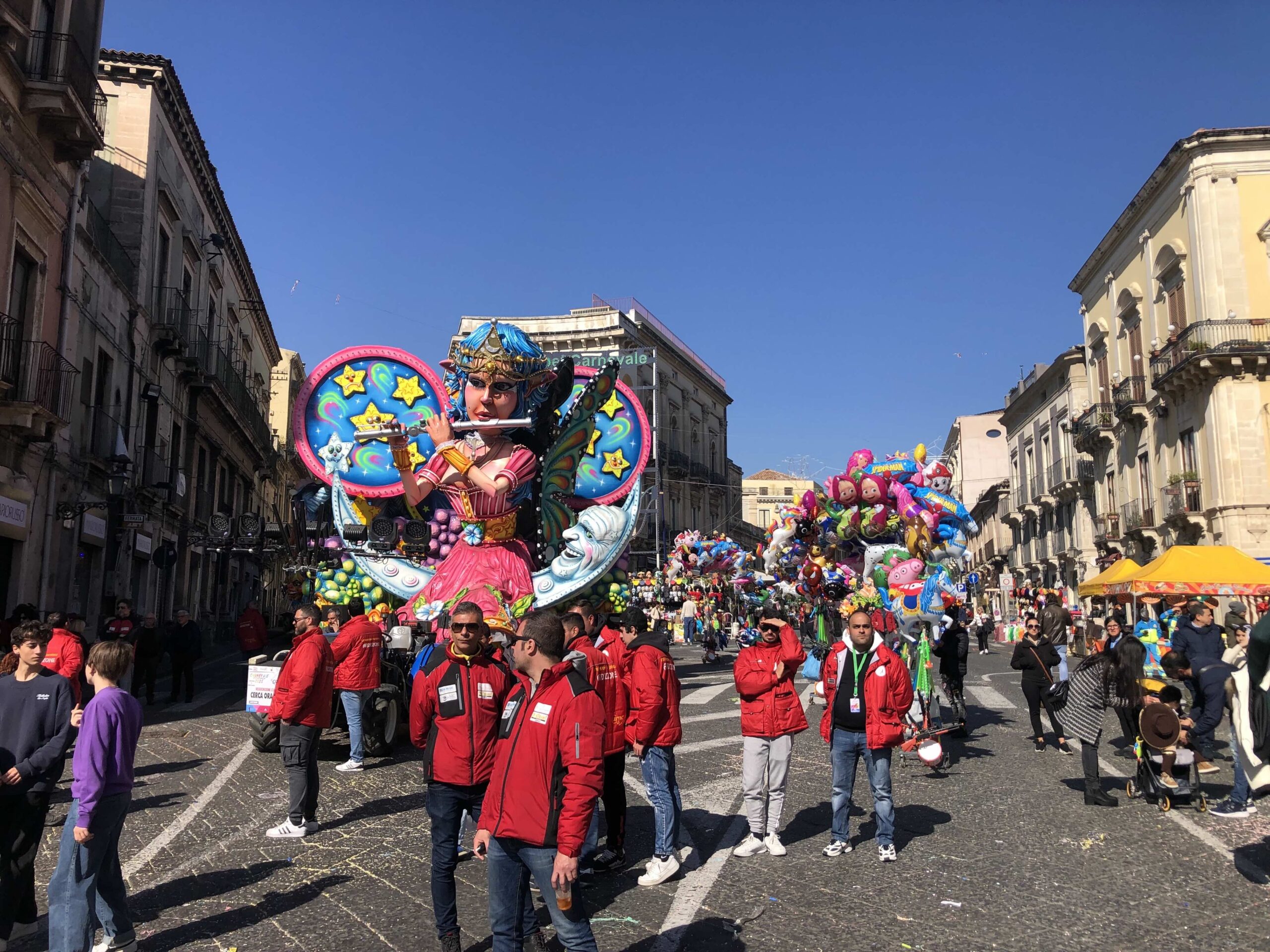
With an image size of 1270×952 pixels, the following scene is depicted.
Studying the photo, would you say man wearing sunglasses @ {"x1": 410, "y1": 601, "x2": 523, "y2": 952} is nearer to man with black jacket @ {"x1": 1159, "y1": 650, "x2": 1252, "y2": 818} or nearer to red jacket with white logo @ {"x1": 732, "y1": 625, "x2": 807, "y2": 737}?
red jacket with white logo @ {"x1": 732, "y1": 625, "x2": 807, "y2": 737}

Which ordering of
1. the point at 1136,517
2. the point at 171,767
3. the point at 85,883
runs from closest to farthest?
1. the point at 85,883
2. the point at 171,767
3. the point at 1136,517

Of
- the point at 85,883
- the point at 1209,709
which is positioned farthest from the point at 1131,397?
the point at 85,883

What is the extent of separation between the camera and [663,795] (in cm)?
595

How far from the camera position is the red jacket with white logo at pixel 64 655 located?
27.5 feet

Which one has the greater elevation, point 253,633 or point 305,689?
point 253,633

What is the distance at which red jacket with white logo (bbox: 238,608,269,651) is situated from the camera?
15016 millimetres

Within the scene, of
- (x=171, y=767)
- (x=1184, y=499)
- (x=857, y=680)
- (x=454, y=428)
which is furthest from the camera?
(x=1184, y=499)

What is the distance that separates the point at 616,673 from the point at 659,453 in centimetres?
4012

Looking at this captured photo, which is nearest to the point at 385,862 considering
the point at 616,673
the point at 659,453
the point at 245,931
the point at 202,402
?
the point at 245,931

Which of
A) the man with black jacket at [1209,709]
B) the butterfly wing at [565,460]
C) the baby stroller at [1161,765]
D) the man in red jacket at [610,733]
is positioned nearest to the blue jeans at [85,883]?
the man in red jacket at [610,733]

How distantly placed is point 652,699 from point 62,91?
44.8 feet

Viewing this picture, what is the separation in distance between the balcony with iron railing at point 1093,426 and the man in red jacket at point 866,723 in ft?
98.1

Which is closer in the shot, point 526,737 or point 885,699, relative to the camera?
point 526,737

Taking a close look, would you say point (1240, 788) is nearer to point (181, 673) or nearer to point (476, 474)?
point (476, 474)
